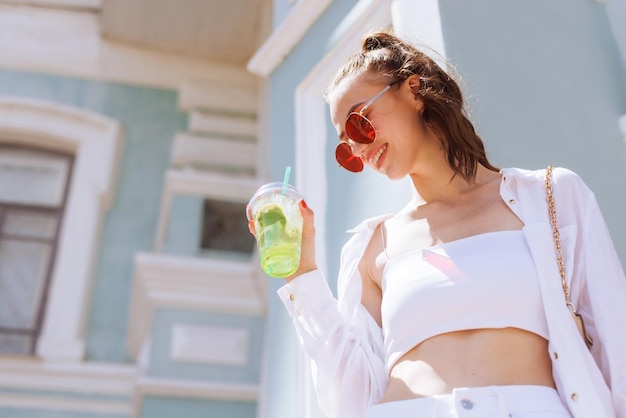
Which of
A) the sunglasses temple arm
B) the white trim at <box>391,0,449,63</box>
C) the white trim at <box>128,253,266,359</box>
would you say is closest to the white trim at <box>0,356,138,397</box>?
the white trim at <box>128,253,266,359</box>

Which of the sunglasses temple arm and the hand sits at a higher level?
the sunglasses temple arm

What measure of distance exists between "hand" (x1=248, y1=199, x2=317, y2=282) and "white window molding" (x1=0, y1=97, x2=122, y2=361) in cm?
416

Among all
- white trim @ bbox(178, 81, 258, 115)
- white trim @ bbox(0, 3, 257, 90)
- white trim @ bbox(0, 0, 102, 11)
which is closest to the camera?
white trim @ bbox(178, 81, 258, 115)

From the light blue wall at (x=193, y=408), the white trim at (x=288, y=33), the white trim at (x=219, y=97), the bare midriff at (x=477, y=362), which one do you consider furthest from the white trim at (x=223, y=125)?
the bare midriff at (x=477, y=362)

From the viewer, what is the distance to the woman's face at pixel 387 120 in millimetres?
1654

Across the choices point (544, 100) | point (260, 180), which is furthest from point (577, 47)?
point (260, 180)

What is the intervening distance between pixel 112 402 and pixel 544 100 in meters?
3.95

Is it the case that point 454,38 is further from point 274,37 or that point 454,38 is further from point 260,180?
point 260,180

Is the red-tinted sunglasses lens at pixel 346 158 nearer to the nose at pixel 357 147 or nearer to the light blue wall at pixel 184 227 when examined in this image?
the nose at pixel 357 147

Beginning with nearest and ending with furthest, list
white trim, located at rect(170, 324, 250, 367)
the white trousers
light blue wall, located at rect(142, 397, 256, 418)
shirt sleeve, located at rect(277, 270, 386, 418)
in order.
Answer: the white trousers → shirt sleeve, located at rect(277, 270, 386, 418) → light blue wall, located at rect(142, 397, 256, 418) → white trim, located at rect(170, 324, 250, 367)

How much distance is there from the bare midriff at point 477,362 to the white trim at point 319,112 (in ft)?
2.87

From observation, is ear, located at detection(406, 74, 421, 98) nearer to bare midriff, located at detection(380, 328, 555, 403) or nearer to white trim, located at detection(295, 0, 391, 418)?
bare midriff, located at detection(380, 328, 555, 403)

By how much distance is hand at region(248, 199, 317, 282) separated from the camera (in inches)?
64.0

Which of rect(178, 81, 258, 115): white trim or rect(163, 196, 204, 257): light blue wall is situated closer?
rect(163, 196, 204, 257): light blue wall
